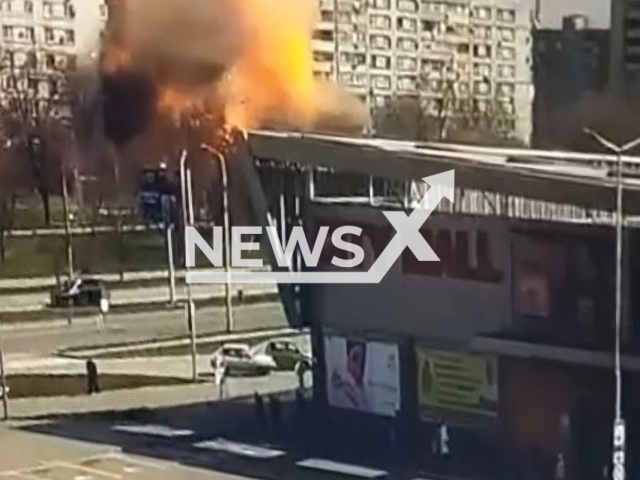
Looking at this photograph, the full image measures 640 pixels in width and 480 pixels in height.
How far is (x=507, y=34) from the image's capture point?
22.6 meters

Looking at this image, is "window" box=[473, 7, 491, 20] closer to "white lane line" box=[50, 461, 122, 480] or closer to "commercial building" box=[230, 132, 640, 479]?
"commercial building" box=[230, 132, 640, 479]

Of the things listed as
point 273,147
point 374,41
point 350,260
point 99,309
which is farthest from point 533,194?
point 374,41

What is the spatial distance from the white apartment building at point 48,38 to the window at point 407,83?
4.84 meters

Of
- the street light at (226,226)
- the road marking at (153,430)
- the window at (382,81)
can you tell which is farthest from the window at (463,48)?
the road marking at (153,430)

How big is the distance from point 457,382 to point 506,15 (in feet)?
49.2

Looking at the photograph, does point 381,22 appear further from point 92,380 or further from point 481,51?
point 92,380

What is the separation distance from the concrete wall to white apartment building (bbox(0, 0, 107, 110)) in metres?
7.08

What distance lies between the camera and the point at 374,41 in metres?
22.8

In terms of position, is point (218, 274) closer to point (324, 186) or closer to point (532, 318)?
point (324, 186)

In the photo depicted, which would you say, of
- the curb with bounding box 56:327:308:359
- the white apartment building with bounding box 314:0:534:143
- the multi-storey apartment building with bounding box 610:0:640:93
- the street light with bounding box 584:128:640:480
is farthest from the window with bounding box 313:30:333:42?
the street light with bounding box 584:128:640:480

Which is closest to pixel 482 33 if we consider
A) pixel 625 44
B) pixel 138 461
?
pixel 625 44

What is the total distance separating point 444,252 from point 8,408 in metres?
3.30

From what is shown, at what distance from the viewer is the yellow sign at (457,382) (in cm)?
845

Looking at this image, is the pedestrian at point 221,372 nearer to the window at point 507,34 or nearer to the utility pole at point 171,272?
the utility pole at point 171,272
